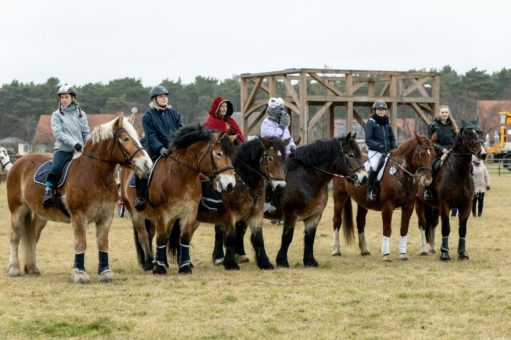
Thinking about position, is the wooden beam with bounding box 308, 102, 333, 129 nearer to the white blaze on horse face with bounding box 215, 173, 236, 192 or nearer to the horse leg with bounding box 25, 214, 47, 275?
the horse leg with bounding box 25, 214, 47, 275

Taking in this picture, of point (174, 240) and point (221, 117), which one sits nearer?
point (174, 240)

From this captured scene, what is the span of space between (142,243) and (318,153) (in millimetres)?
2791

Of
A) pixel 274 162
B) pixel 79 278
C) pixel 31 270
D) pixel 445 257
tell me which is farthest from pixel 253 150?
pixel 445 257

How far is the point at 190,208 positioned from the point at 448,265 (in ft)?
13.3

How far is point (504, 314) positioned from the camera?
25.7ft

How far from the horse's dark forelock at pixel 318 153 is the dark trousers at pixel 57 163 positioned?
3305 millimetres

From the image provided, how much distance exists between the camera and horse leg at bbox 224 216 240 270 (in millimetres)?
10914

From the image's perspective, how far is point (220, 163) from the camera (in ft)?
32.7

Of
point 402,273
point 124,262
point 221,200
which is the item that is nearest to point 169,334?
point 221,200

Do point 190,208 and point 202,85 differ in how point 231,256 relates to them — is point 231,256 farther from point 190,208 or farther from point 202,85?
point 202,85

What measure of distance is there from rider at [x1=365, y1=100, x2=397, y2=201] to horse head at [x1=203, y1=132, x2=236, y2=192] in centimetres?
338

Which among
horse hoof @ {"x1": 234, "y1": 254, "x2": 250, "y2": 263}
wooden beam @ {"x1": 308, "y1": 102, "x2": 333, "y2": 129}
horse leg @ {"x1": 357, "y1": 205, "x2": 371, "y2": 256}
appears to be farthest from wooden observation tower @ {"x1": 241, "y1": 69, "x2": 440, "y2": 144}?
horse hoof @ {"x1": 234, "y1": 254, "x2": 250, "y2": 263}

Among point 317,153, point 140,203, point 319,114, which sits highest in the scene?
point 319,114

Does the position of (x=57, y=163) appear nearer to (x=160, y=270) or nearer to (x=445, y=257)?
(x=160, y=270)
